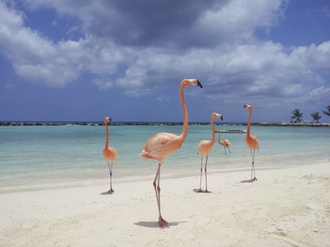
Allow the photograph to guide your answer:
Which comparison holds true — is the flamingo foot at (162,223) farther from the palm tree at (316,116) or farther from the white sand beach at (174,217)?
the palm tree at (316,116)

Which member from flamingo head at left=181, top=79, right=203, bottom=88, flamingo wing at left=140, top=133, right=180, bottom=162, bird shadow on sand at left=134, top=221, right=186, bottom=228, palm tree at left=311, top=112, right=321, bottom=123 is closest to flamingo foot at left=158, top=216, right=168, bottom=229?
bird shadow on sand at left=134, top=221, right=186, bottom=228

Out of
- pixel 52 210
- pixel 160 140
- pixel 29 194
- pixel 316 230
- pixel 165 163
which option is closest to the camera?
pixel 316 230

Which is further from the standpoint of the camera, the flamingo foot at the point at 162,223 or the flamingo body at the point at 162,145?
the flamingo body at the point at 162,145

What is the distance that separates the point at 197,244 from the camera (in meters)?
4.05

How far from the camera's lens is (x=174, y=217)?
547 centimetres

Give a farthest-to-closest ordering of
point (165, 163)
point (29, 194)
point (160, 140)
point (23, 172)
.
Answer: point (165, 163) < point (23, 172) < point (29, 194) < point (160, 140)

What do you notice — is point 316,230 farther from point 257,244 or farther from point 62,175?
point 62,175

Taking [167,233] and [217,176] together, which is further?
[217,176]

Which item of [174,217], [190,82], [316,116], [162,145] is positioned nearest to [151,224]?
[174,217]

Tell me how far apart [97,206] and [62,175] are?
16.5 feet

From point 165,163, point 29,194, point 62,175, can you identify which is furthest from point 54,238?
point 165,163

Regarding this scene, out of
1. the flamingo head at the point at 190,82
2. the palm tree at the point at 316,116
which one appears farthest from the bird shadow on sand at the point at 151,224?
the palm tree at the point at 316,116

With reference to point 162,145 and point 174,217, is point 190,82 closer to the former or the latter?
point 162,145

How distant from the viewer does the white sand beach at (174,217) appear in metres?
4.25
